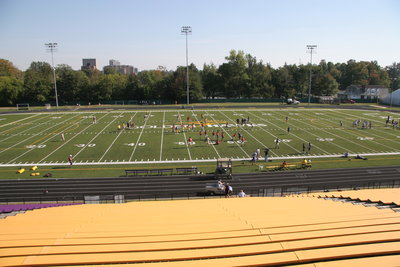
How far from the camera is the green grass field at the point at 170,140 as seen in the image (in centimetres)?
2883

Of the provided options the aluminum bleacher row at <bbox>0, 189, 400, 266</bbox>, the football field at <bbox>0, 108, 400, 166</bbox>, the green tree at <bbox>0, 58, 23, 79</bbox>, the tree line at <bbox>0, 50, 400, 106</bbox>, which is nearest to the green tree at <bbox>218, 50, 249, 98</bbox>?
the tree line at <bbox>0, 50, 400, 106</bbox>

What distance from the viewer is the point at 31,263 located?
19.5 ft

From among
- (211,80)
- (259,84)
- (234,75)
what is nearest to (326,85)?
(259,84)

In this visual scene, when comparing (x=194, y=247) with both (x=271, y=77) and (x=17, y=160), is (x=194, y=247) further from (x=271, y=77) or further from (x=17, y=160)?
(x=271, y=77)

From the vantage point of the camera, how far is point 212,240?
703 centimetres

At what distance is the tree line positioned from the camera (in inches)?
3123

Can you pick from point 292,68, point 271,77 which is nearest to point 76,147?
point 271,77

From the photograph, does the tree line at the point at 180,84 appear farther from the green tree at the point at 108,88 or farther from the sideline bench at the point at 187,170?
the sideline bench at the point at 187,170

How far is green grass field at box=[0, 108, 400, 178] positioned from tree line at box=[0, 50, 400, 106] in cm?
3082

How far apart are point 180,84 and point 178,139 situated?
47.3 m

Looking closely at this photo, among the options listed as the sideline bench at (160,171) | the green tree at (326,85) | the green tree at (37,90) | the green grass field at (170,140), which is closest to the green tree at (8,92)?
the green tree at (37,90)

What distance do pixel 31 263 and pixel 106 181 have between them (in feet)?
55.7

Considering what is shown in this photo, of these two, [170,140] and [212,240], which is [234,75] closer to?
[170,140]

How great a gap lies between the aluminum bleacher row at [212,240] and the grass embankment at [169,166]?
48.1ft
